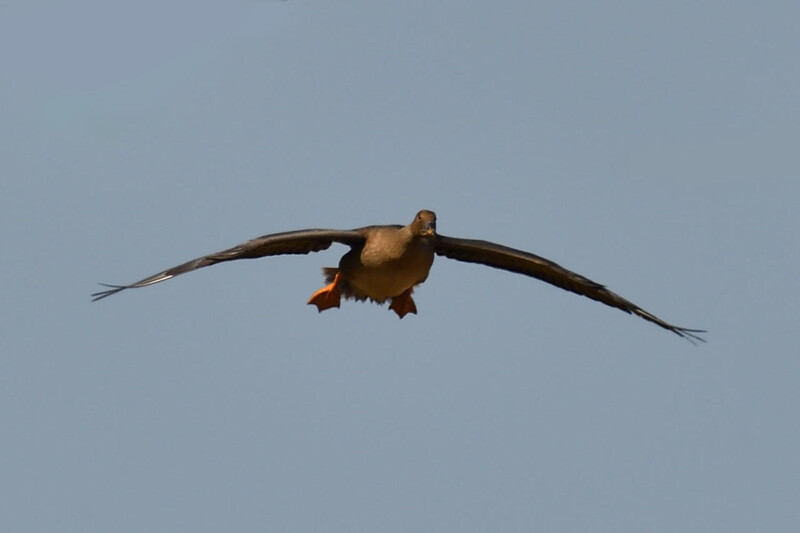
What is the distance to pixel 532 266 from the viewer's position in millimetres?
22828

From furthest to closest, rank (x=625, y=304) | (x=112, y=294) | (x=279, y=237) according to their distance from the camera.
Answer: (x=625, y=304)
(x=279, y=237)
(x=112, y=294)

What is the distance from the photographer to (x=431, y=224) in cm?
2164

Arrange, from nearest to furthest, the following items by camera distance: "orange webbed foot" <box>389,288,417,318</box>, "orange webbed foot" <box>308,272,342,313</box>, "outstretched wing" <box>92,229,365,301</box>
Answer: "outstretched wing" <box>92,229,365,301</box>, "orange webbed foot" <box>308,272,342,313</box>, "orange webbed foot" <box>389,288,417,318</box>

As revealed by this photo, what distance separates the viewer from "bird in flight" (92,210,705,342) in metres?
21.4

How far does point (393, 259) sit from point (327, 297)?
2041 millimetres

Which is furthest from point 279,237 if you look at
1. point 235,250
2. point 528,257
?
point 528,257

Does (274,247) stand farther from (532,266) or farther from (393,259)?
(532,266)

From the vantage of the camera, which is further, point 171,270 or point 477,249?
point 477,249

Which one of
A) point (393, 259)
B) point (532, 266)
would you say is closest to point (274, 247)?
point (393, 259)

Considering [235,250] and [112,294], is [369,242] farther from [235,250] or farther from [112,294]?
[112,294]

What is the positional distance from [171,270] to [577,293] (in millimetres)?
5785

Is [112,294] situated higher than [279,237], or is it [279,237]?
[279,237]

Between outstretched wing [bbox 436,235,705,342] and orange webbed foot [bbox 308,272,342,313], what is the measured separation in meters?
1.52

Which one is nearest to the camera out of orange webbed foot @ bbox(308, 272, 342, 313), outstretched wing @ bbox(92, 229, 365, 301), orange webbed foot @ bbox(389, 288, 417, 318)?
outstretched wing @ bbox(92, 229, 365, 301)
